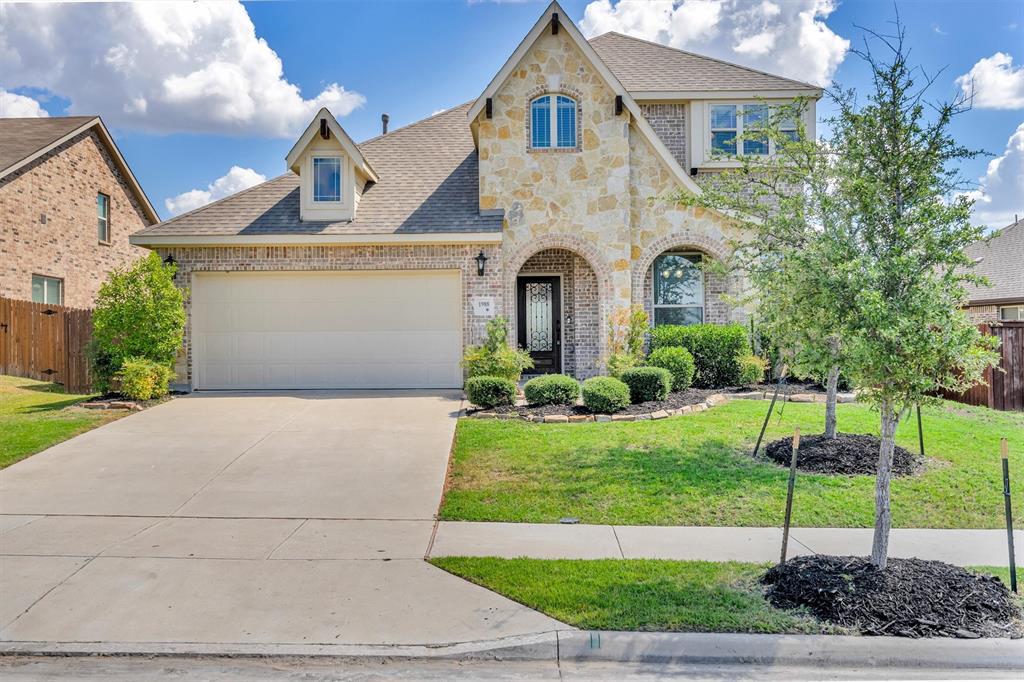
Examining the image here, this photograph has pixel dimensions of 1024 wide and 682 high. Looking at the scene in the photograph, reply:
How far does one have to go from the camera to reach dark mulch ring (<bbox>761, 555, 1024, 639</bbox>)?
14.7 feet

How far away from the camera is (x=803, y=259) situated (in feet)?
16.3

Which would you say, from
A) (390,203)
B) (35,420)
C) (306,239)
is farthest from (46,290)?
(390,203)

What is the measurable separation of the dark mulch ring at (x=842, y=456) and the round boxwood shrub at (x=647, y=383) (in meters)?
2.99

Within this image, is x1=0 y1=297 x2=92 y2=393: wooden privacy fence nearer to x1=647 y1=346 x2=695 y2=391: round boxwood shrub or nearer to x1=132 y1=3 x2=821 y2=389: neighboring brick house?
x1=132 y1=3 x2=821 y2=389: neighboring brick house

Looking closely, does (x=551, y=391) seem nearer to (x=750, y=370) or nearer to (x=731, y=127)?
(x=750, y=370)

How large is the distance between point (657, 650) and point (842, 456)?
541 cm

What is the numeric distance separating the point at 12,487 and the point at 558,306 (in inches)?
441

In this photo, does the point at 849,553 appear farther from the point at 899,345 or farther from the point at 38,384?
the point at 38,384

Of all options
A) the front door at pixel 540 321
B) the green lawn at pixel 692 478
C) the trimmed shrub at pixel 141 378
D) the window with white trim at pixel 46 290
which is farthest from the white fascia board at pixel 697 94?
the window with white trim at pixel 46 290

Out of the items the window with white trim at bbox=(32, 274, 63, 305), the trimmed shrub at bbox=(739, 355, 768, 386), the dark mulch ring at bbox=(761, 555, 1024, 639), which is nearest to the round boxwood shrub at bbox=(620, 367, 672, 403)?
the trimmed shrub at bbox=(739, 355, 768, 386)

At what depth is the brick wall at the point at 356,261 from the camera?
14.4 meters

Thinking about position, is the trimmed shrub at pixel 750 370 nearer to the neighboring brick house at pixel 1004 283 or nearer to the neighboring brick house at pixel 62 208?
the neighboring brick house at pixel 1004 283

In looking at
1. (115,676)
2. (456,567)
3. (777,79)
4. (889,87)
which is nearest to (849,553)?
(456,567)

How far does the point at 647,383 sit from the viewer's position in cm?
1198
